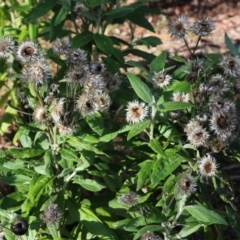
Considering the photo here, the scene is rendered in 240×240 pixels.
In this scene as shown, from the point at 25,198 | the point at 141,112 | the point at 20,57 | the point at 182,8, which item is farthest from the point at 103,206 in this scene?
the point at 182,8

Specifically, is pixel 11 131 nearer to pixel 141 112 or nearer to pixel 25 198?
pixel 25 198

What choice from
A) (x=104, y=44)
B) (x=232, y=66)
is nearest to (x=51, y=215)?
(x=232, y=66)

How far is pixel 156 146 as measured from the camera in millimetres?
Answer: 2719

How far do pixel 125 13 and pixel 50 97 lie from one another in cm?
101

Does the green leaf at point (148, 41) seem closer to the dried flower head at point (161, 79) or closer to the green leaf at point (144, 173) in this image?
the dried flower head at point (161, 79)

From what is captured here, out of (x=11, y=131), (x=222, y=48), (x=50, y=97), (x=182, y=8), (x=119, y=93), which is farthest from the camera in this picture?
(x=182, y=8)

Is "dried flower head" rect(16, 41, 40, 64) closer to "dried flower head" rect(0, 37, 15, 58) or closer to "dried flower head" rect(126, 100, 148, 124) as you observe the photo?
"dried flower head" rect(0, 37, 15, 58)

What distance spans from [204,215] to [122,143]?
1.77 ft

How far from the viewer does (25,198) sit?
9.69ft

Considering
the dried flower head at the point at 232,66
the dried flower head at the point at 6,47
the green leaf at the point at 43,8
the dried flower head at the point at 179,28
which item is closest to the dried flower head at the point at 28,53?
the dried flower head at the point at 6,47

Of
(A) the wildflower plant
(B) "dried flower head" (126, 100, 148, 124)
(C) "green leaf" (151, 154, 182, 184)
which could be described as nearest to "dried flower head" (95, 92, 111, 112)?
(A) the wildflower plant

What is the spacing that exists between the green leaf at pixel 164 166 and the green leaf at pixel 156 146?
0.05m

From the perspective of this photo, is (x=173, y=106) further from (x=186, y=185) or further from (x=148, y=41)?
(x=148, y=41)

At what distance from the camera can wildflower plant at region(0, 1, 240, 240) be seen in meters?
2.55
